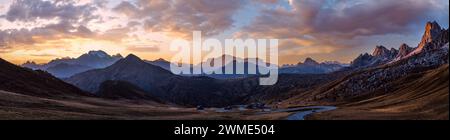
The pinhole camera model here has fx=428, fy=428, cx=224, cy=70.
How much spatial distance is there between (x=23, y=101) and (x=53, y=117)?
54447 mm

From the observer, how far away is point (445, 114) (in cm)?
7962
